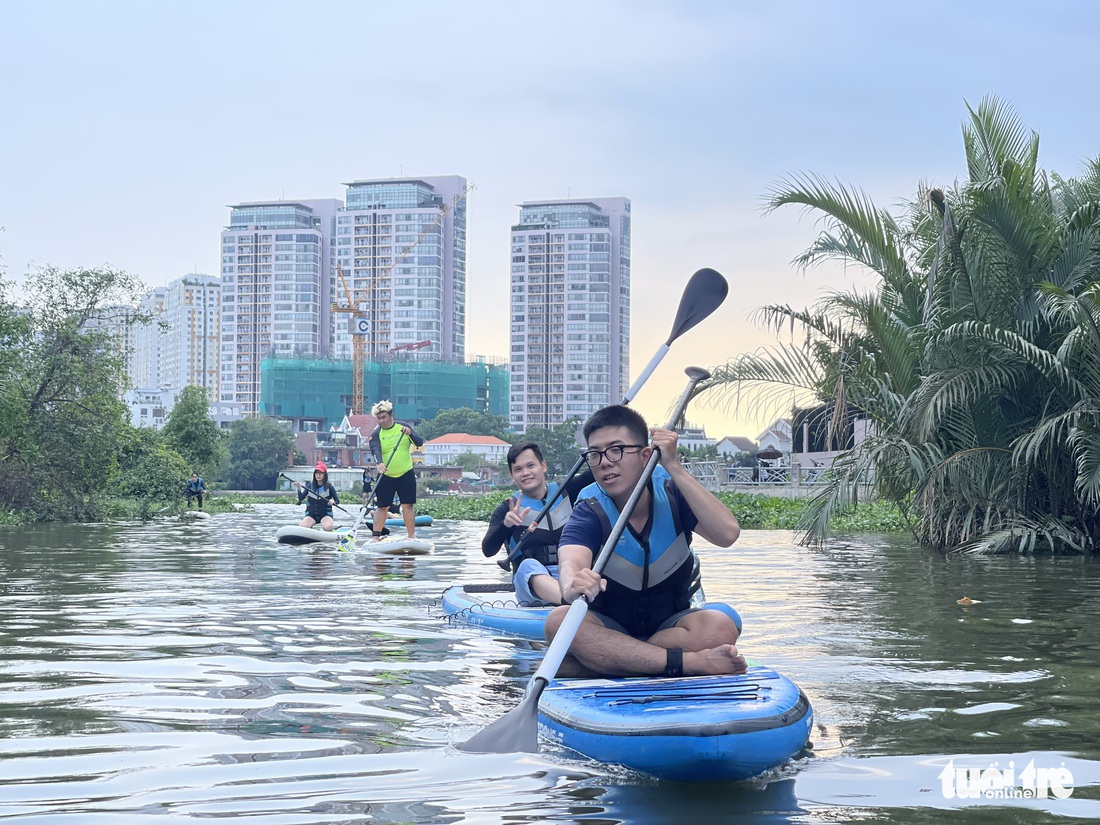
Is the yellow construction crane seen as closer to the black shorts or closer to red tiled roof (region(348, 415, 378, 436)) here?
red tiled roof (region(348, 415, 378, 436))

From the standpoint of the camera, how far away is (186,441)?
50.0 metres

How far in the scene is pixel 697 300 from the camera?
23.3ft

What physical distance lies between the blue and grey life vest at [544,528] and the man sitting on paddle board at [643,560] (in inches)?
95.1

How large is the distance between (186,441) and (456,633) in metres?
45.1

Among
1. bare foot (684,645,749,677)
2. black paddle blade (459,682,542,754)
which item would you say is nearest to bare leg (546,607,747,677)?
bare foot (684,645,749,677)

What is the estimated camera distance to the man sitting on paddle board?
4.70 meters

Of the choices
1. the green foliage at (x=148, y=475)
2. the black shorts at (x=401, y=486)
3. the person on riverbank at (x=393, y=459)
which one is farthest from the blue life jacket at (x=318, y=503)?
the green foliage at (x=148, y=475)

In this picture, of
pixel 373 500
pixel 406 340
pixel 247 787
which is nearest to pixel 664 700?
pixel 247 787

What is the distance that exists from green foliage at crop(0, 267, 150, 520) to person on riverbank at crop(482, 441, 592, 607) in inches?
831

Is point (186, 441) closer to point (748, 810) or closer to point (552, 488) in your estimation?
point (552, 488)

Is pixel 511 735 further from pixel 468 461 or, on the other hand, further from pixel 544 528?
pixel 468 461

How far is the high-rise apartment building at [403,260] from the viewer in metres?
156

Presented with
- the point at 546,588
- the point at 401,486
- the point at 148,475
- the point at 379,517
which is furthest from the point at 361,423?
the point at 546,588

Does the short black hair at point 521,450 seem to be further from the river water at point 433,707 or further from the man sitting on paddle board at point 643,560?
the man sitting on paddle board at point 643,560
